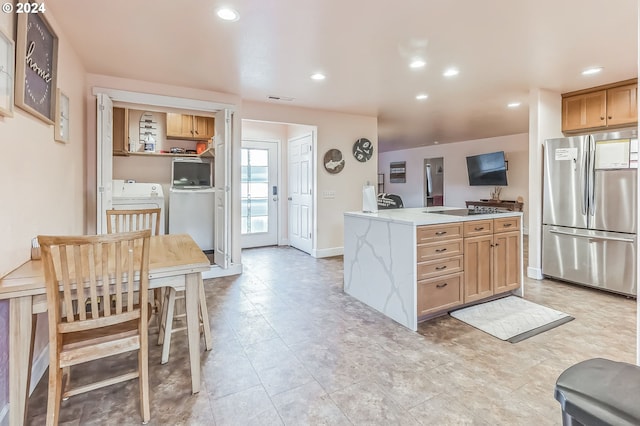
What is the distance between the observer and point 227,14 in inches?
87.3

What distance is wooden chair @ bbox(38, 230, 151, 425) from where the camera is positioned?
1.38 m

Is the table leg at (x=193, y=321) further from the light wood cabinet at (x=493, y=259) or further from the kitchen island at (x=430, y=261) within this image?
the light wood cabinet at (x=493, y=259)

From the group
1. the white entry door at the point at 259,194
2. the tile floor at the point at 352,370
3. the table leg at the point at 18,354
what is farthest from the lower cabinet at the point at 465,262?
the white entry door at the point at 259,194

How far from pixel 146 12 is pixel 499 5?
2390 mm

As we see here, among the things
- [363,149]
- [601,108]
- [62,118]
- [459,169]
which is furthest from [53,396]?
[459,169]

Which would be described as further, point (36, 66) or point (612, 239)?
point (612, 239)

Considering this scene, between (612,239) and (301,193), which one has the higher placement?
(301,193)

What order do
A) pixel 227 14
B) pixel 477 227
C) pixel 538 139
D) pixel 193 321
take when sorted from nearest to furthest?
pixel 193 321, pixel 227 14, pixel 477 227, pixel 538 139

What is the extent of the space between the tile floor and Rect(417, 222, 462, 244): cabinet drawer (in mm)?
731

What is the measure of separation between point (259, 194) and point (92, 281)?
4650 millimetres

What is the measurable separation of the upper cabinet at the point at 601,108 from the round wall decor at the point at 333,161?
9.95ft

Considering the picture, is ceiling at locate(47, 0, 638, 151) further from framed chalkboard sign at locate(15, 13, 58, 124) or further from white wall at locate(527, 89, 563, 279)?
framed chalkboard sign at locate(15, 13, 58, 124)

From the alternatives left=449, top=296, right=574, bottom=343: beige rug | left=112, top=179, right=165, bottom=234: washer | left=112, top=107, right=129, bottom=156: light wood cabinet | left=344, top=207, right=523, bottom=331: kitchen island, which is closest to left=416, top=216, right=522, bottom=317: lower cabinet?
left=344, top=207, right=523, bottom=331: kitchen island

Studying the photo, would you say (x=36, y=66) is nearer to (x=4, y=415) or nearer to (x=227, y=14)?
(x=227, y=14)
